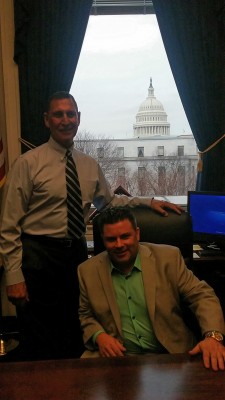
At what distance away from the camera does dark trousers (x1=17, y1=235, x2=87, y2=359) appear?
210cm

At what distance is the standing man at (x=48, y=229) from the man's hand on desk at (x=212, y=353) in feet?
2.49

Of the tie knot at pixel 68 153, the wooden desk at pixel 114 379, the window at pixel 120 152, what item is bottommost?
the wooden desk at pixel 114 379

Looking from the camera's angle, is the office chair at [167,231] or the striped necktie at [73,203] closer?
the office chair at [167,231]

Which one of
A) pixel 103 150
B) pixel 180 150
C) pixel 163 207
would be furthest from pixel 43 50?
pixel 163 207

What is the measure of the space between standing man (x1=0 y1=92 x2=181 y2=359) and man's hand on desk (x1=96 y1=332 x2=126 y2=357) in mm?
602

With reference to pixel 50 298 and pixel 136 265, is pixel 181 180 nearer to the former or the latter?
pixel 50 298

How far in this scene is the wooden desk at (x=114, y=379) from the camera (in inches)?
43.4

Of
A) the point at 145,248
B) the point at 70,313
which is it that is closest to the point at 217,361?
the point at 145,248

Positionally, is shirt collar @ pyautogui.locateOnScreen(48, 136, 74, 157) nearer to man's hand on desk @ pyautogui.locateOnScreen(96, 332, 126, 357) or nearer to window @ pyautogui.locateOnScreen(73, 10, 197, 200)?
man's hand on desk @ pyautogui.locateOnScreen(96, 332, 126, 357)

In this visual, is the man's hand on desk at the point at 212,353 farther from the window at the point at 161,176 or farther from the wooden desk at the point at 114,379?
the window at the point at 161,176

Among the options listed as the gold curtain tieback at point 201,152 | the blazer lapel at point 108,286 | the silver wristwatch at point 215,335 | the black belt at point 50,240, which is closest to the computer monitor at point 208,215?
the gold curtain tieback at point 201,152

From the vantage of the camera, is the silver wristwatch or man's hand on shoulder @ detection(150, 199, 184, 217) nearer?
the silver wristwatch

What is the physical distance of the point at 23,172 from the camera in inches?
79.9

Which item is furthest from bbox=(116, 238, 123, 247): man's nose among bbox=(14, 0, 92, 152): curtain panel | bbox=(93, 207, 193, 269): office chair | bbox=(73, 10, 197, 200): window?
bbox=(73, 10, 197, 200): window
